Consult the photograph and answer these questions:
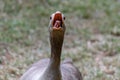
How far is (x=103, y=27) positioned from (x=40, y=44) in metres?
2.00

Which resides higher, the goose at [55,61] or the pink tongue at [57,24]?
the pink tongue at [57,24]

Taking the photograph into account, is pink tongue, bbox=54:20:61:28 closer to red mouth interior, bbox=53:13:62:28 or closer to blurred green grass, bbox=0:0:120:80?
red mouth interior, bbox=53:13:62:28

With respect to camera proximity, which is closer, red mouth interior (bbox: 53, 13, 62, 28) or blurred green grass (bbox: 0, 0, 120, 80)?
red mouth interior (bbox: 53, 13, 62, 28)

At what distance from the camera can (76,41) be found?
8.27 metres

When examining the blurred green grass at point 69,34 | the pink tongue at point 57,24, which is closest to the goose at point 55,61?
the pink tongue at point 57,24

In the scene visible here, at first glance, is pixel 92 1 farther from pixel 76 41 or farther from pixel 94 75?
pixel 94 75

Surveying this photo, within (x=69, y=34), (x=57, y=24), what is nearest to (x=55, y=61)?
(x=57, y=24)

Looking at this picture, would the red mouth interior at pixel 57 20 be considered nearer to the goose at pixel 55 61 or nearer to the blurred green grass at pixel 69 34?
the goose at pixel 55 61

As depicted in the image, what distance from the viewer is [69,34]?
8.74 meters

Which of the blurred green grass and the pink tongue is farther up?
the pink tongue

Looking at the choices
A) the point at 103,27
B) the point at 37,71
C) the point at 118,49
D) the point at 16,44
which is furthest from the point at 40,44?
the point at 37,71

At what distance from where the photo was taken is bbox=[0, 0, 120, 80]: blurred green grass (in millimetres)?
6715

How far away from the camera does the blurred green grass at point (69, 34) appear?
6.71 m

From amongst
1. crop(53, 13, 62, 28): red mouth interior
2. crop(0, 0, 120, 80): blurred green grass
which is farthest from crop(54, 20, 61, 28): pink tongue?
crop(0, 0, 120, 80): blurred green grass
